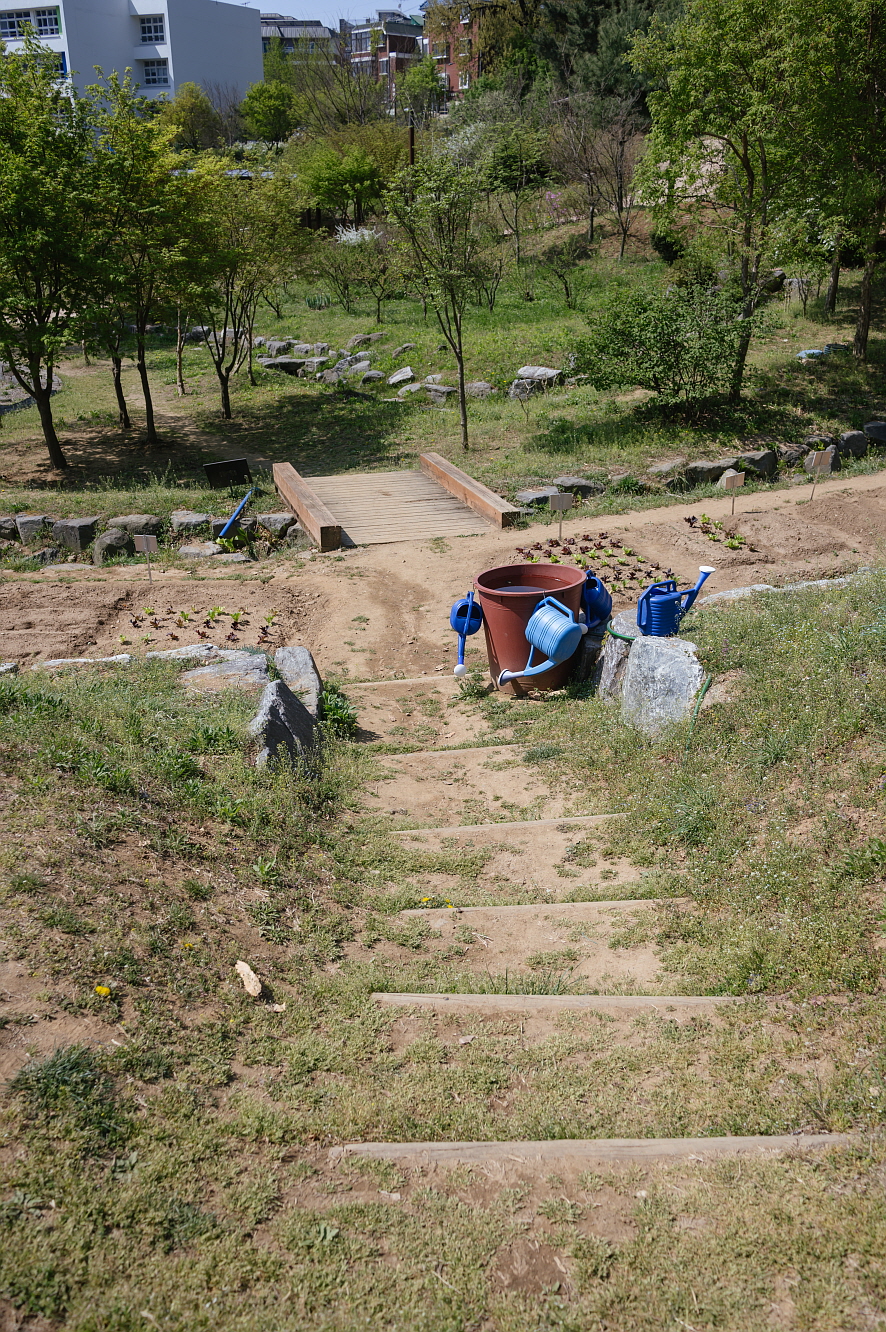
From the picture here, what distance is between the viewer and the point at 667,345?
52.9ft

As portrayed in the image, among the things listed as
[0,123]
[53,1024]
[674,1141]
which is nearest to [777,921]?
[674,1141]

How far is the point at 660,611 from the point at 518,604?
1.57 meters

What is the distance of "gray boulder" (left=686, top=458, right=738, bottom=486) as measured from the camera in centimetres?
1468

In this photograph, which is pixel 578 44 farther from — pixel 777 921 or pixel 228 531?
pixel 777 921

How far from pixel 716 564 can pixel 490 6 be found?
46.4m

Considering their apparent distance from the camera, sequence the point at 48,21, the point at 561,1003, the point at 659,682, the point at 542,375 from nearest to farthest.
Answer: the point at 561,1003, the point at 659,682, the point at 542,375, the point at 48,21

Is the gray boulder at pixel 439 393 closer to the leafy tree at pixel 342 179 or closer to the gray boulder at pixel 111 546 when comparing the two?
the gray boulder at pixel 111 546

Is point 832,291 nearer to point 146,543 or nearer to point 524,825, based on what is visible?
point 146,543

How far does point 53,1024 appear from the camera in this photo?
3221 millimetres

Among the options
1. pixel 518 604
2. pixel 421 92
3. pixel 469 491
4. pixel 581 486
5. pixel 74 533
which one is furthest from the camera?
pixel 421 92

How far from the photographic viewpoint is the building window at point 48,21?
53781mm

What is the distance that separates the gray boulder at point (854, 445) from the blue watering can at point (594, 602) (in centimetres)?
925

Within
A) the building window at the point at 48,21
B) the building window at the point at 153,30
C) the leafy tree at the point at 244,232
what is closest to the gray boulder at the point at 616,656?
the leafy tree at the point at 244,232

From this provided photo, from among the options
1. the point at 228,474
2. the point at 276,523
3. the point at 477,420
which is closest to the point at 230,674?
the point at 276,523
